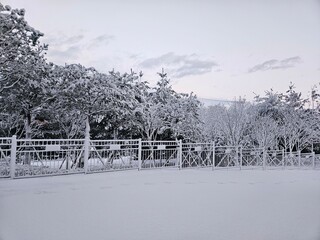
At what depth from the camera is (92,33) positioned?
4.83 metres

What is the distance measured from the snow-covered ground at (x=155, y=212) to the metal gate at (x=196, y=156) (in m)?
3.84

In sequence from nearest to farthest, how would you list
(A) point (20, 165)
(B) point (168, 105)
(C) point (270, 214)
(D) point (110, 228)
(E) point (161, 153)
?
1. (D) point (110, 228)
2. (C) point (270, 214)
3. (A) point (20, 165)
4. (E) point (161, 153)
5. (B) point (168, 105)

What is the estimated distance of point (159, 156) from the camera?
339 inches

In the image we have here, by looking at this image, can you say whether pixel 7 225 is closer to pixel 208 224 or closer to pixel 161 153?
pixel 208 224

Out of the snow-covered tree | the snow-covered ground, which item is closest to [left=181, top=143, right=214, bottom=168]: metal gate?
the snow-covered ground

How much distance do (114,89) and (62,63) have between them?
146cm

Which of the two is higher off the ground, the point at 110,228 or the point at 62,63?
the point at 62,63

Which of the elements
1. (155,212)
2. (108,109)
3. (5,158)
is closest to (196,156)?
(108,109)

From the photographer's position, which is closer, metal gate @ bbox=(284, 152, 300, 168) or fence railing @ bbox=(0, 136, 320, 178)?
fence railing @ bbox=(0, 136, 320, 178)

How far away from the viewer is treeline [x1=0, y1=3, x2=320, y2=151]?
6148 millimetres

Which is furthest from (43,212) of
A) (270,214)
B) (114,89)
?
(114,89)

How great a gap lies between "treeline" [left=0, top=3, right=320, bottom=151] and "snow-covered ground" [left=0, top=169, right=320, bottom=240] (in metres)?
2.48

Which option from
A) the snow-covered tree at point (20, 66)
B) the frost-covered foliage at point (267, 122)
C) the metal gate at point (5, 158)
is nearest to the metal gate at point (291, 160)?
the frost-covered foliage at point (267, 122)

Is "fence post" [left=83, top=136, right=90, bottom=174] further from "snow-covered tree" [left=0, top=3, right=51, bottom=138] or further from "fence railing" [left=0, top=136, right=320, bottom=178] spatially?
"snow-covered tree" [left=0, top=3, right=51, bottom=138]
